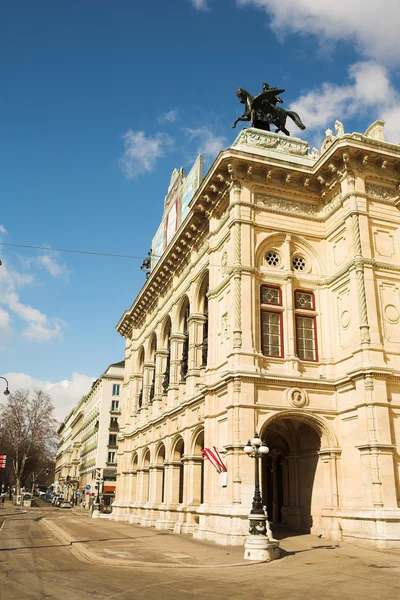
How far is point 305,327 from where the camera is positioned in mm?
25453

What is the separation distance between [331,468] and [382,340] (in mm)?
5557

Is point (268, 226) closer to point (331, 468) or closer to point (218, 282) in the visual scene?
point (218, 282)

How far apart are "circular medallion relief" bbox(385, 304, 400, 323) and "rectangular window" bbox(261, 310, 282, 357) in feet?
14.9

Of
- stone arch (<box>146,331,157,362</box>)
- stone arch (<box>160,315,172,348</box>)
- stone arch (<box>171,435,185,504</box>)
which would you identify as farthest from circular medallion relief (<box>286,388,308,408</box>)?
stone arch (<box>146,331,157,362</box>)

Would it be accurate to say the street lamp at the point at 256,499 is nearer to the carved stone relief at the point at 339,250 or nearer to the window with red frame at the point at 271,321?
the window with red frame at the point at 271,321

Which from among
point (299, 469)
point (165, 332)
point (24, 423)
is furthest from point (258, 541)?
point (24, 423)

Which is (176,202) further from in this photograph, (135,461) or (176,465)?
(135,461)

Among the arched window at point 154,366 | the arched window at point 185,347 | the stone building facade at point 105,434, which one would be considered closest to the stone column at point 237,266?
the arched window at point 185,347

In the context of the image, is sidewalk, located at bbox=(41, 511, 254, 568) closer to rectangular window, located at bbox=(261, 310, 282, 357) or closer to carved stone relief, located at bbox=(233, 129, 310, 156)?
rectangular window, located at bbox=(261, 310, 282, 357)

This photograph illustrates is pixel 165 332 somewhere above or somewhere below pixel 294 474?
above

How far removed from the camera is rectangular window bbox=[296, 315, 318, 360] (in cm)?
2492

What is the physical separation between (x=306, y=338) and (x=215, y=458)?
6.64 m

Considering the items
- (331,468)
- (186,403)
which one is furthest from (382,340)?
(186,403)

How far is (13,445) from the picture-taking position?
74812 millimetres
